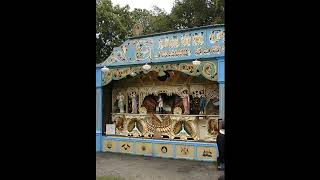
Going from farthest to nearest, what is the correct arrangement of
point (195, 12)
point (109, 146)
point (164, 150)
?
1. point (195, 12)
2. point (109, 146)
3. point (164, 150)

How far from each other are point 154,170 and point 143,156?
6.90 ft

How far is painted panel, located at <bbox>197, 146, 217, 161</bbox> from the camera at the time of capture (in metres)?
9.00

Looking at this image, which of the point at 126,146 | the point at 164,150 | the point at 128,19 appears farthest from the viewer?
the point at 128,19

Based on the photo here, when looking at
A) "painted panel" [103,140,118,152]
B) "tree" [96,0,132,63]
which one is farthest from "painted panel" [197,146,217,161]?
"tree" [96,0,132,63]

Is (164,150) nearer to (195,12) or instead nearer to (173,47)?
(173,47)

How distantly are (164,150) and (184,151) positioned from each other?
0.67 meters

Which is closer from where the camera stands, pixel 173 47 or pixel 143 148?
pixel 173 47

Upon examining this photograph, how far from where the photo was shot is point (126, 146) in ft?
35.1

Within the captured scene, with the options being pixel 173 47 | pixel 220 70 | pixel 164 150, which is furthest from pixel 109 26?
pixel 220 70

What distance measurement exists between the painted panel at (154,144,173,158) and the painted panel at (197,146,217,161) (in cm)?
93

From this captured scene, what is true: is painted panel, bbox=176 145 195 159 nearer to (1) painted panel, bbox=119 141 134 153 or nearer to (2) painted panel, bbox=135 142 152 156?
(2) painted panel, bbox=135 142 152 156
